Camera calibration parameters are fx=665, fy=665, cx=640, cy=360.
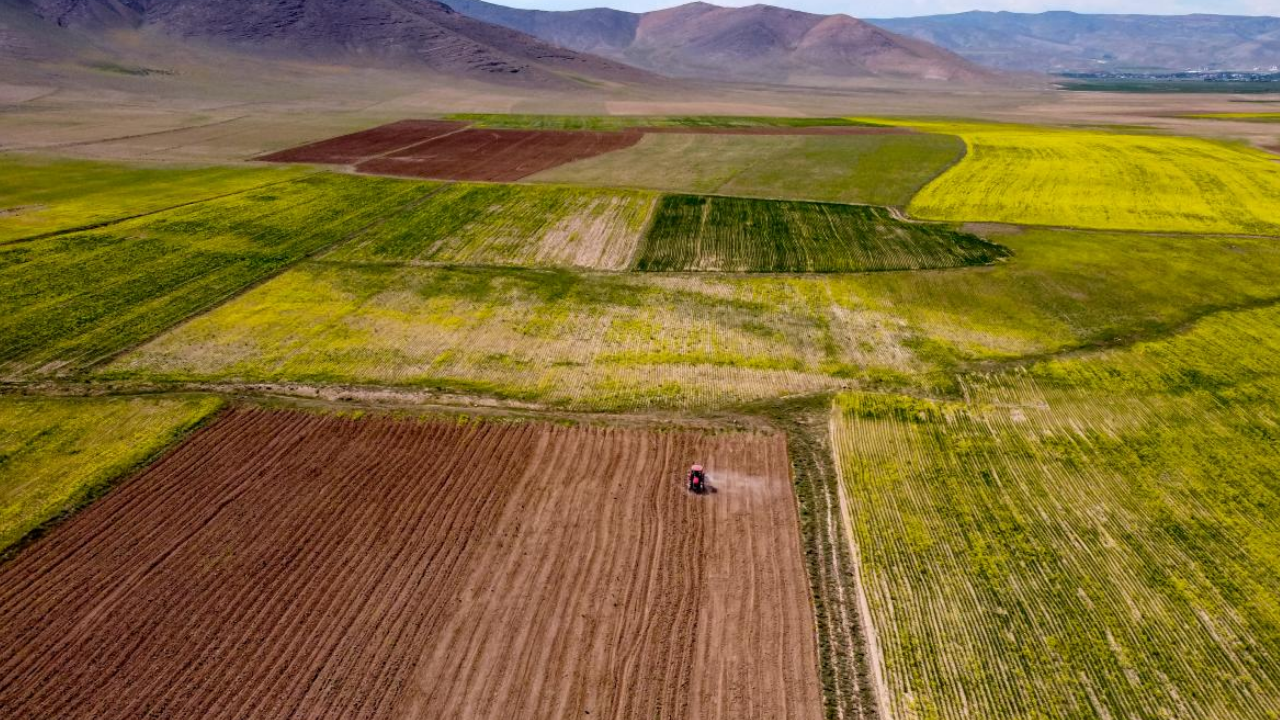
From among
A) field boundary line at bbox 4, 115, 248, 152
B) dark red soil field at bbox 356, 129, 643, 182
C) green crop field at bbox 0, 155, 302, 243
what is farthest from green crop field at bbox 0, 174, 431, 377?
field boundary line at bbox 4, 115, 248, 152

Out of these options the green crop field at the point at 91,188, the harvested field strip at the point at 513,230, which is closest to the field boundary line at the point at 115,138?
the green crop field at the point at 91,188

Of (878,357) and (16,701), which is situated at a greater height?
(878,357)

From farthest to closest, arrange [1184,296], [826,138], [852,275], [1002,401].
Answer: [826,138]
[852,275]
[1184,296]
[1002,401]

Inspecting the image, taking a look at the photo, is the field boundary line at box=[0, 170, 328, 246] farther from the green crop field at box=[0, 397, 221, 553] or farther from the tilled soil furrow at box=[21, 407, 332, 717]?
the tilled soil furrow at box=[21, 407, 332, 717]

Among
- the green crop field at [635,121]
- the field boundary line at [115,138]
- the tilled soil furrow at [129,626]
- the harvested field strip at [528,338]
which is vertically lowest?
the tilled soil furrow at [129,626]

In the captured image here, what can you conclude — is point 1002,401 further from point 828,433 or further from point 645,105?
point 645,105

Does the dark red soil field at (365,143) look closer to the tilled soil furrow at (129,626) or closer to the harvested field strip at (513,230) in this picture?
the harvested field strip at (513,230)

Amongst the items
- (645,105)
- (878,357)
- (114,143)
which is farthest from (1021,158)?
(114,143)
